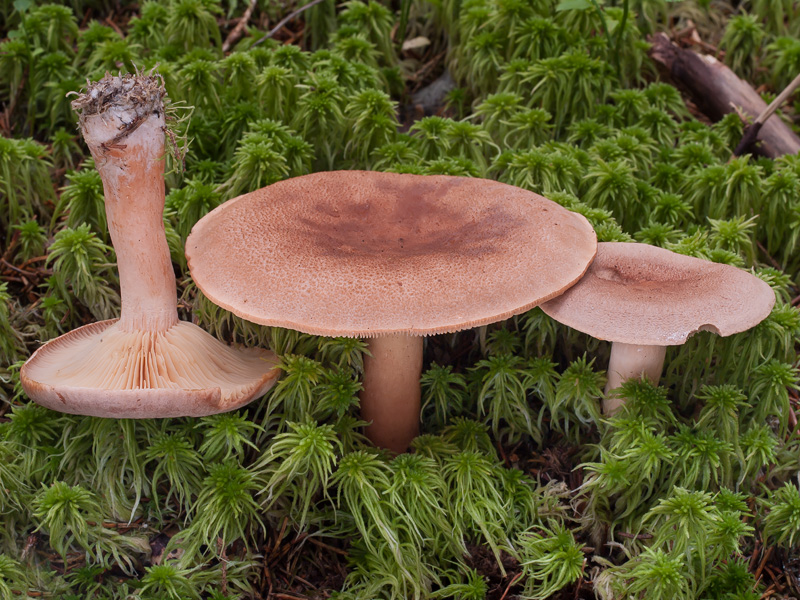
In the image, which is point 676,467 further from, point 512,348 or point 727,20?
point 727,20

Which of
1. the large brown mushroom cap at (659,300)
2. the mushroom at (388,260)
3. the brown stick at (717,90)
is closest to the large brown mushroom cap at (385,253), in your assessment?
the mushroom at (388,260)

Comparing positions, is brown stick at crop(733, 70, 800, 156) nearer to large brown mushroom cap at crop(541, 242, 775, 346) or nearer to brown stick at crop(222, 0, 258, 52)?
large brown mushroom cap at crop(541, 242, 775, 346)

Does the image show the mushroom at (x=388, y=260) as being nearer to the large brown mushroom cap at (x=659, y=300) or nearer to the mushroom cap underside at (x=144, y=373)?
the large brown mushroom cap at (x=659, y=300)

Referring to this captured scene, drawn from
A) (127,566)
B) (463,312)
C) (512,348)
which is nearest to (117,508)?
(127,566)

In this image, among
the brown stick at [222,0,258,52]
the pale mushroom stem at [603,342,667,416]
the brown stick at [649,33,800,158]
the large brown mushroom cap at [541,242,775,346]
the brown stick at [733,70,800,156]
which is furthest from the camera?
the brown stick at [222,0,258,52]

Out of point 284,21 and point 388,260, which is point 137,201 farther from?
point 284,21

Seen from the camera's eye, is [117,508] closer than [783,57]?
Yes

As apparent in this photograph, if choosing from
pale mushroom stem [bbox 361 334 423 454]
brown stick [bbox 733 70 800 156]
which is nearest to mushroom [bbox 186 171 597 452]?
pale mushroom stem [bbox 361 334 423 454]
